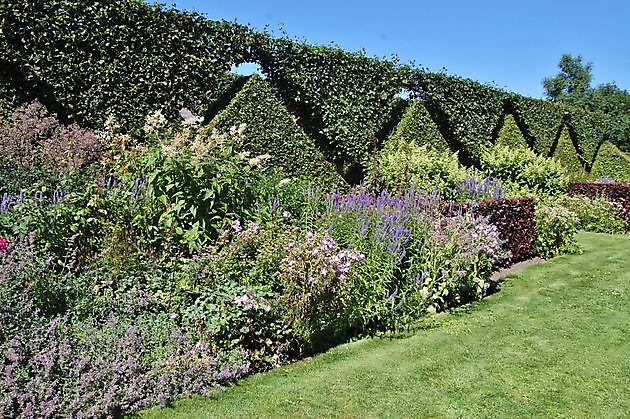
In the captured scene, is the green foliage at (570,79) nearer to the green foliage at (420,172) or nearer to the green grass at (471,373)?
the green foliage at (420,172)

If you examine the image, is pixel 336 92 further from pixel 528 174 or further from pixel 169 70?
pixel 528 174

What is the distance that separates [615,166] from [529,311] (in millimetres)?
20797

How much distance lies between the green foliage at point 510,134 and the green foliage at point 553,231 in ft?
27.2

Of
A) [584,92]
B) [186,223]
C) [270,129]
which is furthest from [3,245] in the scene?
[584,92]

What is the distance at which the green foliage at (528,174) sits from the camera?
12.4 m

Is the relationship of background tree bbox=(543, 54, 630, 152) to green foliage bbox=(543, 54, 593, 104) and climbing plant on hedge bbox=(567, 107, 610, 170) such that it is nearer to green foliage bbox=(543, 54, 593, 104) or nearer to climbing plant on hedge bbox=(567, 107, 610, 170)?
green foliage bbox=(543, 54, 593, 104)

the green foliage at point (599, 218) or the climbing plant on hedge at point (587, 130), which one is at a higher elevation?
the climbing plant on hedge at point (587, 130)

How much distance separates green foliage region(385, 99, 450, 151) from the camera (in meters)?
13.1

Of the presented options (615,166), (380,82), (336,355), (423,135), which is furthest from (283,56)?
(615,166)

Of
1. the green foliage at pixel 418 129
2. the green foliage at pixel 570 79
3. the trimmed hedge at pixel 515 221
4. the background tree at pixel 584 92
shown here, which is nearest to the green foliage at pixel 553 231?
A: the trimmed hedge at pixel 515 221

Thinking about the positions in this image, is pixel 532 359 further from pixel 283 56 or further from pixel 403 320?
pixel 283 56

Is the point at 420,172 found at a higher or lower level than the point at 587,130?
lower

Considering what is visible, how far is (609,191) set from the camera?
12.3 m

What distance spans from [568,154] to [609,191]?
28.5 ft
